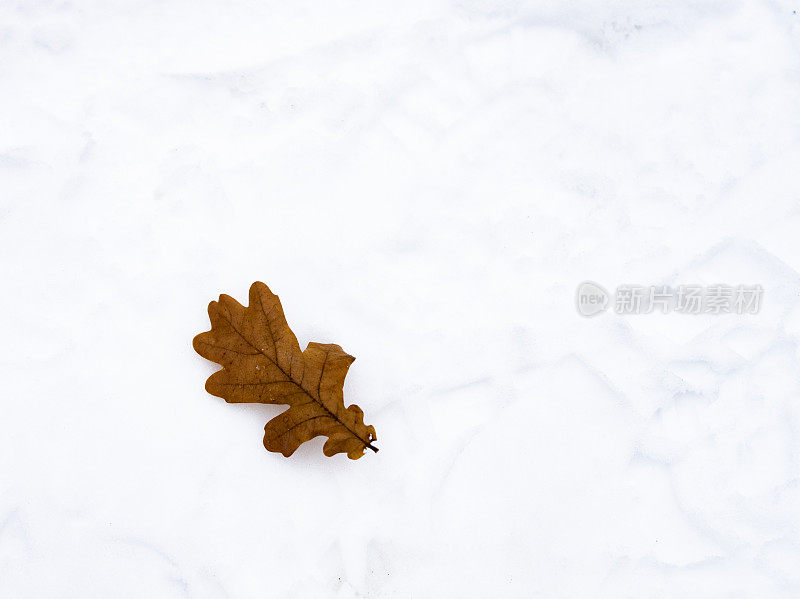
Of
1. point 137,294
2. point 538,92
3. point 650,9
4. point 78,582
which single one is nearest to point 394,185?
point 538,92

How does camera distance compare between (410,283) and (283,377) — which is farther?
(410,283)

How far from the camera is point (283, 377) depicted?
1.49m

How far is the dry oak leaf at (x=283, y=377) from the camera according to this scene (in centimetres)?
149

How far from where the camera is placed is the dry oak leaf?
4.89ft

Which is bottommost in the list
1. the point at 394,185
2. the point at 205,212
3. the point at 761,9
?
the point at 205,212

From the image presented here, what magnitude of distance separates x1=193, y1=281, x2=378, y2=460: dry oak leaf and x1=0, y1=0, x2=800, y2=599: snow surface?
8 cm

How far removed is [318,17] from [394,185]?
1.57 ft

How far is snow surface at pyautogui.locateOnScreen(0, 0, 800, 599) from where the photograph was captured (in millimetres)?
1544

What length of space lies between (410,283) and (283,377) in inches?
15.1

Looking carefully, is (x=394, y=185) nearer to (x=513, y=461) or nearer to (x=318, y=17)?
(x=318, y=17)

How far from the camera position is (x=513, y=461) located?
1558 mm

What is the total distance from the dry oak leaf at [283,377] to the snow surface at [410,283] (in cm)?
8

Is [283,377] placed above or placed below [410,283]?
below

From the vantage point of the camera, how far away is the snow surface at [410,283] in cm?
154
